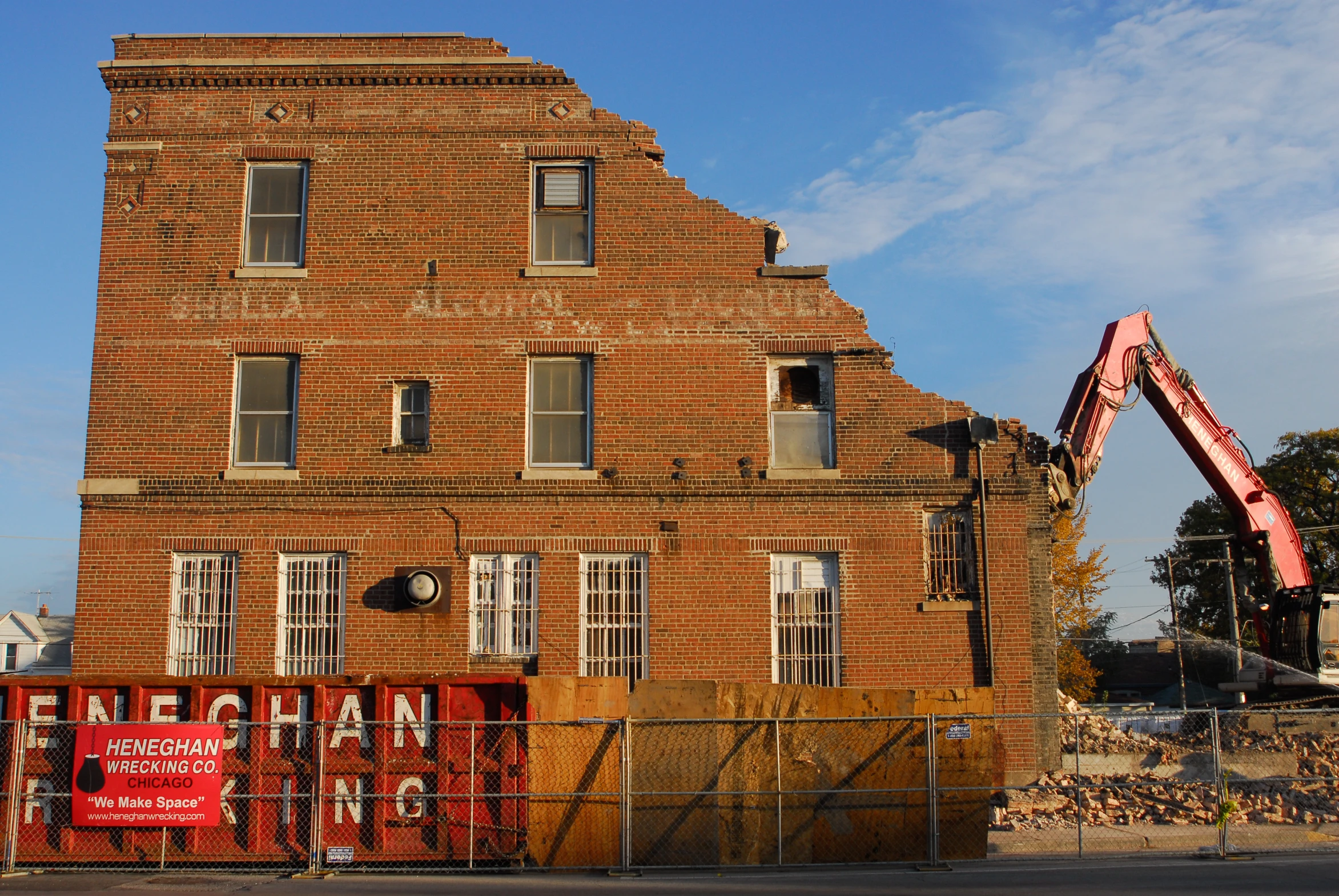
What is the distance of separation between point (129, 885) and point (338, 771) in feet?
7.46

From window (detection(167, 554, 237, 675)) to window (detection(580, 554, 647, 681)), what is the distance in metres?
5.36

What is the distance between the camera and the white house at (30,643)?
52062 mm

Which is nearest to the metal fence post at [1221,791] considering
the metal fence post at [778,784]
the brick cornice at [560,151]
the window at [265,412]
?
the metal fence post at [778,784]

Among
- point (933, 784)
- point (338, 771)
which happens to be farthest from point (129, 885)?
point (933, 784)

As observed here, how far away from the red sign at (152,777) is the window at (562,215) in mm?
9181

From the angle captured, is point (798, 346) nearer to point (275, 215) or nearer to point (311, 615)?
point (311, 615)

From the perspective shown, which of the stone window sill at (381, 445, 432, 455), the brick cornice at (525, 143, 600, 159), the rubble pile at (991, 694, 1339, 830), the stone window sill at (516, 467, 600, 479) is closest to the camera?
the rubble pile at (991, 694, 1339, 830)

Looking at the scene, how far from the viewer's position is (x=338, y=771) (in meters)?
12.7

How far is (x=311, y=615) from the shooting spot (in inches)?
682

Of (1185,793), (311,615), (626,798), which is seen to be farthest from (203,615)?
(1185,793)

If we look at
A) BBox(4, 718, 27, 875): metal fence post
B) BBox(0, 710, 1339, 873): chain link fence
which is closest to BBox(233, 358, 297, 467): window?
BBox(0, 710, 1339, 873): chain link fence

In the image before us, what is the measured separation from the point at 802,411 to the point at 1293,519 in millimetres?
32570

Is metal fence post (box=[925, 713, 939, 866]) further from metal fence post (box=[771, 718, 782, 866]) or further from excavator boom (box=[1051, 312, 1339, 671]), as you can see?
excavator boom (box=[1051, 312, 1339, 671])

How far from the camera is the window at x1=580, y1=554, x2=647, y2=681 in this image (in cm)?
1711
